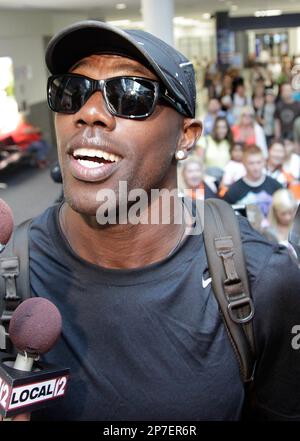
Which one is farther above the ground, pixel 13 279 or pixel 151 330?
pixel 13 279

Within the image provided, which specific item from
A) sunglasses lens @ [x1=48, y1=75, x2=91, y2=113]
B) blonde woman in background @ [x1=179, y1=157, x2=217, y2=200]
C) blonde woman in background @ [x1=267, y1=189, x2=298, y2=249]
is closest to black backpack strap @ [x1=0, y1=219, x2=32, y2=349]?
sunglasses lens @ [x1=48, y1=75, x2=91, y2=113]

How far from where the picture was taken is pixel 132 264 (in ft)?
4.89

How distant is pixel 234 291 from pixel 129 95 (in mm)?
540

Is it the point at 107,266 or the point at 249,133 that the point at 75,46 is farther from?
the point at 249,133

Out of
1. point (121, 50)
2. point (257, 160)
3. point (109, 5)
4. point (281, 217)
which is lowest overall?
point (281, 217)

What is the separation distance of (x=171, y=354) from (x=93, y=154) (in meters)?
0.52

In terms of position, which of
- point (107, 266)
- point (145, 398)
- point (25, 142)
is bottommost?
point (25, 142)

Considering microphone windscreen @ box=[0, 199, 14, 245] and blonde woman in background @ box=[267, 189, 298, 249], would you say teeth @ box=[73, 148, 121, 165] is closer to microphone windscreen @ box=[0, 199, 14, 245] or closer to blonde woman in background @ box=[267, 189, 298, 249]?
microphone windscreen @ box=[0, 199, 14, 245]

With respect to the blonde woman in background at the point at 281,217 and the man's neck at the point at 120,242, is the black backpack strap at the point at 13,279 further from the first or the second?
the blonde woman in background at the point at 281,217

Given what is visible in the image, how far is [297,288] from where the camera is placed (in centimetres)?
154

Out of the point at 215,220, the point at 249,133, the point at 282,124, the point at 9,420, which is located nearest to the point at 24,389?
the point at 9,420

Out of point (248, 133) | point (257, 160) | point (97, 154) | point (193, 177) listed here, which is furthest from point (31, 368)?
point (248, 133)

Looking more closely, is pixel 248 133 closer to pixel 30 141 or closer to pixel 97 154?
pixel 30 141

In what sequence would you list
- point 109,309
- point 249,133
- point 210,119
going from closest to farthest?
point 109,309 → point 249,133 → point 210,119
